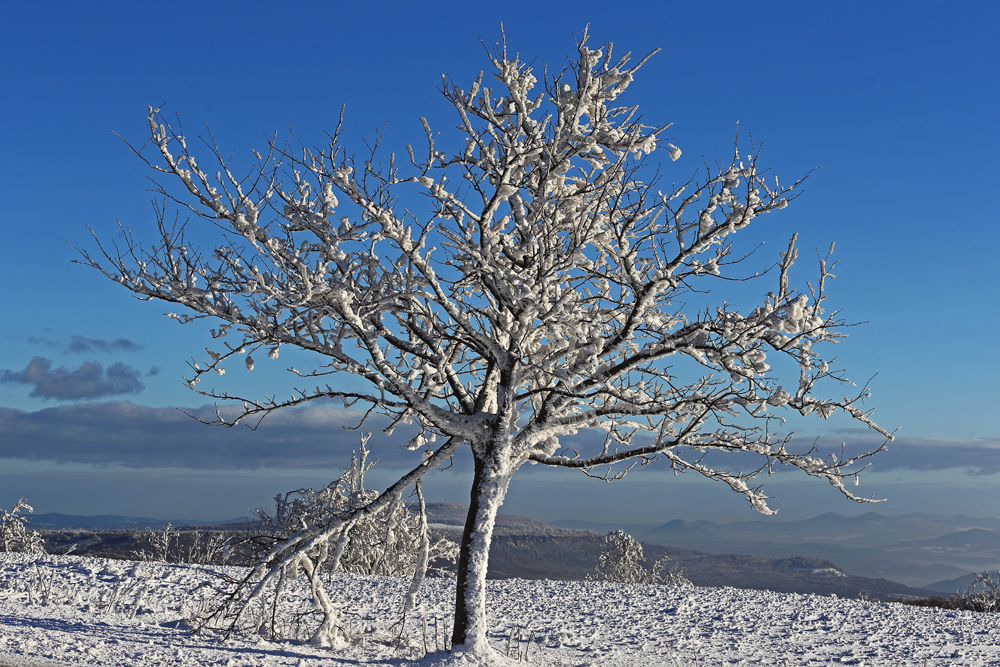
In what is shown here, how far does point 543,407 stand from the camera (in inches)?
398

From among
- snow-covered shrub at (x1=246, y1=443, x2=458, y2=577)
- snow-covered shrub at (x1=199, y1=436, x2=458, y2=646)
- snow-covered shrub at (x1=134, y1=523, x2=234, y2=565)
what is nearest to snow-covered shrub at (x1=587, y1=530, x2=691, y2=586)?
snow-covered shrub at (x1=246, y1=443, x2=458, y2=577)

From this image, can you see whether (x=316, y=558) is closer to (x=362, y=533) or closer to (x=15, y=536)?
(x=362, y=533)

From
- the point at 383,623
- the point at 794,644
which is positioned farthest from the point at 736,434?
the point at 383,623

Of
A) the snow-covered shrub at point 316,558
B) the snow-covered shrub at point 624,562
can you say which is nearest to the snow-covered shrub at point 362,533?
the snow-covered shrub at point 316,558

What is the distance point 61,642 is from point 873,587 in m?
50.6

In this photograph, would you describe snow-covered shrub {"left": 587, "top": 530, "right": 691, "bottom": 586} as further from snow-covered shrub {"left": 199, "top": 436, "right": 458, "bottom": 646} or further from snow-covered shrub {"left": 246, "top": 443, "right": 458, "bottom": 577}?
snow-covered shrub {"left": 199, "top": 436, "right": 458, "bottom": 646}

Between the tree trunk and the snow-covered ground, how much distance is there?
590 mm

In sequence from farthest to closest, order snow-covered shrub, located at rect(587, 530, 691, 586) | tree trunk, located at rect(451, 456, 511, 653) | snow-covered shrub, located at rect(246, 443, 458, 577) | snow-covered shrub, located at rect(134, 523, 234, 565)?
Result: snow-covered shrub, located at rect(587, 530, 691, 586) → snow-covered shrub, located at rect(134, 523, 234, 565) → snow-covered shrub, located at rect(246, 443, 458, 577) → tree trunk, located at rect(451, 456, 511, 653)

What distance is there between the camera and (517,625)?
12.2 metres

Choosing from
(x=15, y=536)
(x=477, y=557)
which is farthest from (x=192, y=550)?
(x=477, y=557)

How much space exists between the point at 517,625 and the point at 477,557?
3400 millimetres

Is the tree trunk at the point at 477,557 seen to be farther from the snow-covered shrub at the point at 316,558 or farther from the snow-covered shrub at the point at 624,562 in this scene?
the snow-covered shrub at the point at 624,562

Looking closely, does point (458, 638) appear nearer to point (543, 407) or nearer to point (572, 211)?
point (543, 407)

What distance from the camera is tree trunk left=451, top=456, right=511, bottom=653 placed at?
926 centimetres
